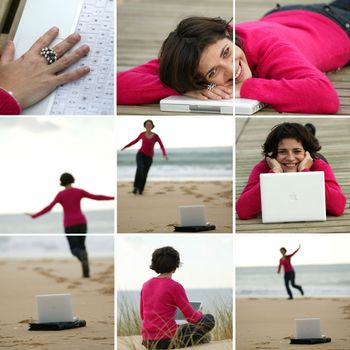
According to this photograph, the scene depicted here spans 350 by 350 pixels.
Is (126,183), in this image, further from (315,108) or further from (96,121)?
(315,108)

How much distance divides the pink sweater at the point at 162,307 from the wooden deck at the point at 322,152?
1.03 ft

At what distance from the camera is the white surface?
4848 millimetres

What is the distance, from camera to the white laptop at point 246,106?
15.8 feet

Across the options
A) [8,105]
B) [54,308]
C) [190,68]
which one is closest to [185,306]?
[54,308]

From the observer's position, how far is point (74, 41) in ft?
15.9

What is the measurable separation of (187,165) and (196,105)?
216 millimetres

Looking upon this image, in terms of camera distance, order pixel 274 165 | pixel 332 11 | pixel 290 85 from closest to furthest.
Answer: pixel 290 85
pixel 274 165
pixel 332 11

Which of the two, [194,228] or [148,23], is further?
[148,23]

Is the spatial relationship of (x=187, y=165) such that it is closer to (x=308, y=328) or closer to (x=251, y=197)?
(x=251, y=197)

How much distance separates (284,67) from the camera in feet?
15.8

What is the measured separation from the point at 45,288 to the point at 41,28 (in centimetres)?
93

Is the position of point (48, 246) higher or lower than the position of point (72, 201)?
lower

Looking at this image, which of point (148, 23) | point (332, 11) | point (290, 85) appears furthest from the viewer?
point (332, 11)

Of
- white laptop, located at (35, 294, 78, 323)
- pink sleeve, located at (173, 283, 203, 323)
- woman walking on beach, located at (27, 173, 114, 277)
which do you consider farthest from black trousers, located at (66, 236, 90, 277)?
pink sleeve, located at (173, 283, 203, 323)
